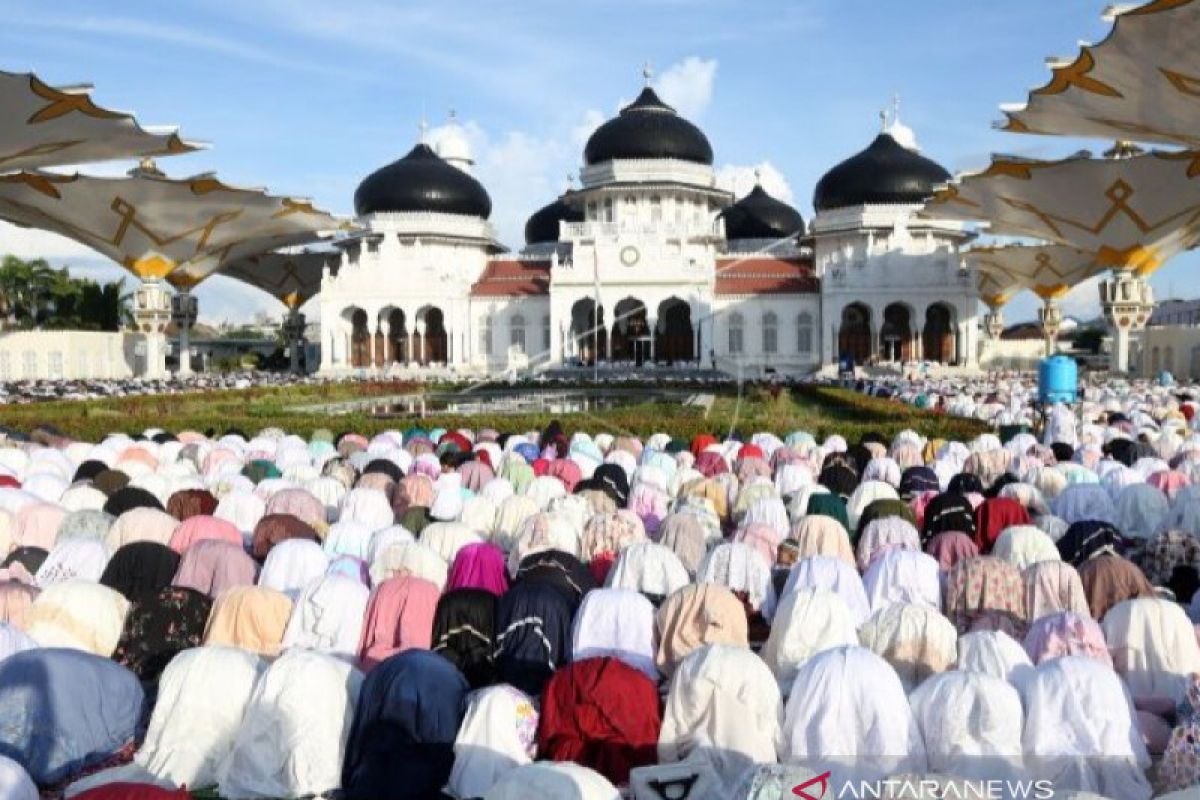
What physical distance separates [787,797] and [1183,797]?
140 centimetres

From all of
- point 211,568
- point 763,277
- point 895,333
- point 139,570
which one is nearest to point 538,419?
point 211,568

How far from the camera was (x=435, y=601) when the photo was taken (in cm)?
719

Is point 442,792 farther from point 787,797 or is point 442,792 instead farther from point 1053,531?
point 1053,531

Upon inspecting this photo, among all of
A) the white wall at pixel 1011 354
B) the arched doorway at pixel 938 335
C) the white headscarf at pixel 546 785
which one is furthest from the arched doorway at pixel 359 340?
the white headscarf at pixel 546 785

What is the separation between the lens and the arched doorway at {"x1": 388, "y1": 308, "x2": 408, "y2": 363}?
47.8 metres

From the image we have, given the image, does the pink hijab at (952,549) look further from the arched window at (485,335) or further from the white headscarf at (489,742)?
the arched window at (485,335)

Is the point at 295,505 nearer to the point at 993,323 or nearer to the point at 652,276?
the point at 652,276

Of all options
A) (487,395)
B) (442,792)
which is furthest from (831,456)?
(487,395)

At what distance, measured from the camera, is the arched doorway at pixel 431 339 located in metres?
47.2

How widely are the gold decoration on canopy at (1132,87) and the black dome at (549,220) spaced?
31.0 meters

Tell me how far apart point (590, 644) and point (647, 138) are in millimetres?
41662

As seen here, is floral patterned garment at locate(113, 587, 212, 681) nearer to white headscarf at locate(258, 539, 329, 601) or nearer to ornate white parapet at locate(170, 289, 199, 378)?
white headscarf at locate(258, 539, 329, 601)

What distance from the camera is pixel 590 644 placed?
6891 mm

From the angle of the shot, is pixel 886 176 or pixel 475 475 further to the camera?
pixel 886 176
